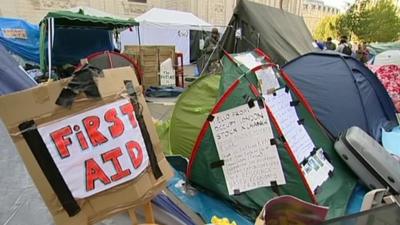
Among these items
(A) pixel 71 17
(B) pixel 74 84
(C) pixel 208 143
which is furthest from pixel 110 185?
(A) pixel 71 17

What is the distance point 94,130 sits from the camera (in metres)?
1.38

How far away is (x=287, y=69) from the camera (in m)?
3.71

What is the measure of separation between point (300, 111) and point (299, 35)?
5793 millimetres

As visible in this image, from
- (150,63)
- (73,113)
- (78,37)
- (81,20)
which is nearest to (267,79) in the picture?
(73,113)

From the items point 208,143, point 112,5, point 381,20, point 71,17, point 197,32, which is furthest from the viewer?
point 381,20

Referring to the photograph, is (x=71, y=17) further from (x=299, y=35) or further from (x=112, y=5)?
(x=112, y=5)

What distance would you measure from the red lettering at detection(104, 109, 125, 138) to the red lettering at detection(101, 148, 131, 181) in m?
0.07

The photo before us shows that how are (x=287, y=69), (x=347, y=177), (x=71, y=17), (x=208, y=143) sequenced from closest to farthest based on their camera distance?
1. (x=208, y=143)
2. (x=347, y=177)
3. (x=287, y=69)
4. (x=71, y=17)

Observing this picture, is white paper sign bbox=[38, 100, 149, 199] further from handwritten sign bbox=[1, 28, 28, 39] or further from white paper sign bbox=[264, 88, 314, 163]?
handwritten sign bbox=[1, 28, 28, 39]

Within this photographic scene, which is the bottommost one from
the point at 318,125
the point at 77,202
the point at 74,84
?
the point at 318,125

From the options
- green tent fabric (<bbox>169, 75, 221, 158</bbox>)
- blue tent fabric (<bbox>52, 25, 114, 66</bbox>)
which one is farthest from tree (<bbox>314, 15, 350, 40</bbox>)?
green tent fabric (<bbox>169, 75, 221, 158</bbox>)

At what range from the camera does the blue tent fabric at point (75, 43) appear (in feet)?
23.4

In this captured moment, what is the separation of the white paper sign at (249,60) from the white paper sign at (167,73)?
193 inches

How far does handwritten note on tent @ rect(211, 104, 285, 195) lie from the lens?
2.37 m
